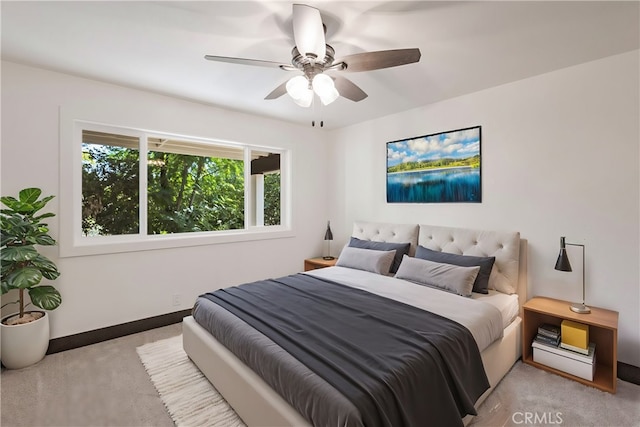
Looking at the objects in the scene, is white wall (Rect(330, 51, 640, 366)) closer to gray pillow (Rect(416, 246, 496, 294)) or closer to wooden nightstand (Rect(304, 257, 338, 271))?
gray pillow (Rect(416, 246, 496, 294))

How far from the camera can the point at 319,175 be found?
455 cm

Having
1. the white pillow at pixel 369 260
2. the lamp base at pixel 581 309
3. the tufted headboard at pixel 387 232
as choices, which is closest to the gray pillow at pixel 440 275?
the white pillow at pixel 369 260

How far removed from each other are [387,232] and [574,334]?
1877 millimetres

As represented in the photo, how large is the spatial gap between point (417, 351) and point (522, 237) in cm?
192

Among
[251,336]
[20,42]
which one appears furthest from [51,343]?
[20,42]

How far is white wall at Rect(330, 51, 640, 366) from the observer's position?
224 cm

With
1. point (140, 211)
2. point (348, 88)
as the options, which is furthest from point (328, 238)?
point (348, 88)

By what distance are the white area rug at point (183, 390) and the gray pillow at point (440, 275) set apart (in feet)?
5.94

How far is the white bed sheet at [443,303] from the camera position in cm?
196

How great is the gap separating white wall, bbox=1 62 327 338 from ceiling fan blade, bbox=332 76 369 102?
6.24 feet

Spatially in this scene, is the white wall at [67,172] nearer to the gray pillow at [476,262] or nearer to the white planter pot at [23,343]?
the white planter pot at [23,343]

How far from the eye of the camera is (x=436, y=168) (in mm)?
3336

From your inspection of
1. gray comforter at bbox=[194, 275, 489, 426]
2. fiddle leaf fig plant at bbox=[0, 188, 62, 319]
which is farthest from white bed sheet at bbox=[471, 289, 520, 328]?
fiddle leaf fig plant at bbox=[0, 188, 62, 319]

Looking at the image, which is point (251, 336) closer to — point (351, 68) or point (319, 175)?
point (351, 68)
